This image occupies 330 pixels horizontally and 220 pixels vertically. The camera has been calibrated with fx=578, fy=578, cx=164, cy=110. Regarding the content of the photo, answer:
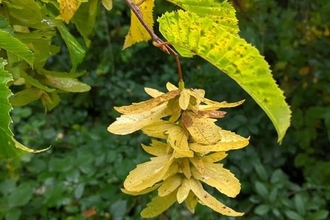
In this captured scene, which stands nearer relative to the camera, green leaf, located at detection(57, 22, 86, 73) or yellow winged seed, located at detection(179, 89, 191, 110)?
yellow winged seed, located at detection(179, 89, 191, 110)

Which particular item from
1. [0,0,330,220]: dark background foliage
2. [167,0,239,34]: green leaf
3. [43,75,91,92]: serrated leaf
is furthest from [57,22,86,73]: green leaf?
[0,0,330,220]: dark background foliage

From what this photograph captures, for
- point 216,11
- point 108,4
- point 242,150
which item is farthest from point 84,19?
point 242,150

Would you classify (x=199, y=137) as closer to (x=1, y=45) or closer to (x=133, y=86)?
(x=1, y=45)

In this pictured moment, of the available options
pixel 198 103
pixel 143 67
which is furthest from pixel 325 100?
pixel 198 103

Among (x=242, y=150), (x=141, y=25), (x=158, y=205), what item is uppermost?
(x=141, y=25)

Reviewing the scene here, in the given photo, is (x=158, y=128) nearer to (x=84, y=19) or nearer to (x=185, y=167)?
(x=185, y=167)

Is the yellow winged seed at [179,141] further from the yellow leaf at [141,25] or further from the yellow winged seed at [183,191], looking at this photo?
the yellow leaf at [141,25]

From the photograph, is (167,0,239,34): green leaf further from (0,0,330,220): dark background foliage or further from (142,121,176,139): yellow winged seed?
(0,0,330,220): dark background foliage
